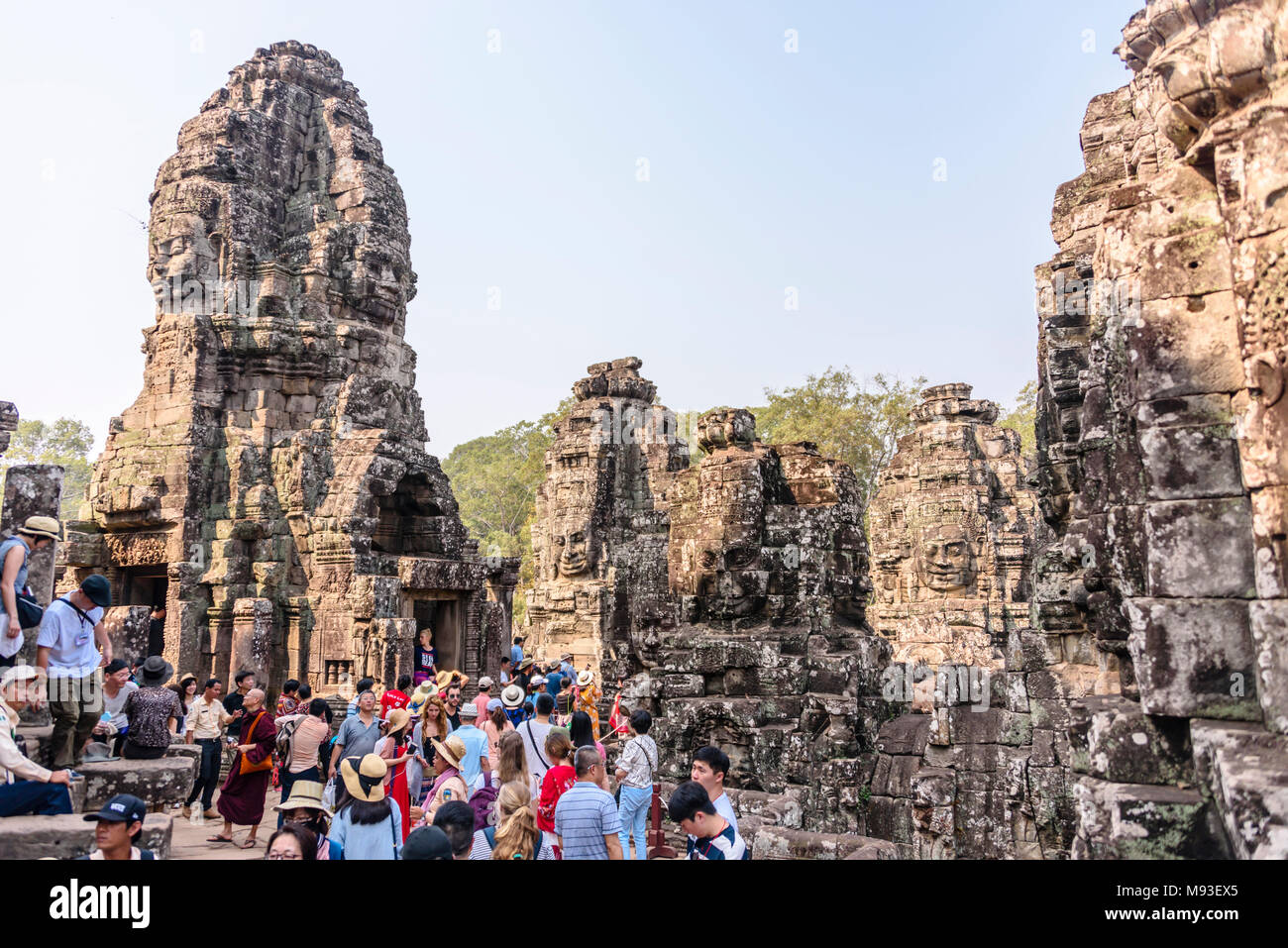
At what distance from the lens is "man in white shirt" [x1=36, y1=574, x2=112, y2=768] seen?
228 inches

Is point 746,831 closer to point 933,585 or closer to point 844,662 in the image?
point 844,662

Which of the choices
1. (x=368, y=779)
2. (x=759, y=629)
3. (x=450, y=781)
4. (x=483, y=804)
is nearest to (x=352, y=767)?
(x=368, y=779)

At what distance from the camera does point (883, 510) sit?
23297mm

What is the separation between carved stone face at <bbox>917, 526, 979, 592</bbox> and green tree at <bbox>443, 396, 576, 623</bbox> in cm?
2123

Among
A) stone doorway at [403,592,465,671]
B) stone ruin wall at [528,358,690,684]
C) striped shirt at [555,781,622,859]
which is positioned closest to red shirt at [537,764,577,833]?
striped shirt at [555,781,622,859]

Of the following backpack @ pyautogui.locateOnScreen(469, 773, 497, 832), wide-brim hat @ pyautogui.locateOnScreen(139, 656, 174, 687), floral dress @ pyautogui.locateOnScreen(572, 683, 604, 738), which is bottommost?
backpack @ pyautogui.locateOnScreen(469, 773, 497, 832)

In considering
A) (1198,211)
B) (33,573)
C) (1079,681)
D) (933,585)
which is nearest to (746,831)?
(1079,681)

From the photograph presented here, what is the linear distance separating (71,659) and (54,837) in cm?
177

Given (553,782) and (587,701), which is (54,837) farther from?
(587,701)

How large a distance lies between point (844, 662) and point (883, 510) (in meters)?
13.6

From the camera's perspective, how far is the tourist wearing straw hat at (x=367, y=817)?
15.3ft

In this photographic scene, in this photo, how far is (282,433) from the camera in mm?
15609

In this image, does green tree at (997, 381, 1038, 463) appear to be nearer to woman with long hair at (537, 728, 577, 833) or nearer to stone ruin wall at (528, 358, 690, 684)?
stone ruin wall at (528, 358, 690, 684)

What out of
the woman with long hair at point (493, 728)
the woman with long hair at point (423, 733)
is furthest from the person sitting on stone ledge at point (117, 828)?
the woman with long hair at point (423, 733)
